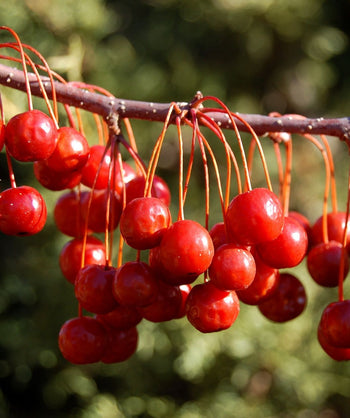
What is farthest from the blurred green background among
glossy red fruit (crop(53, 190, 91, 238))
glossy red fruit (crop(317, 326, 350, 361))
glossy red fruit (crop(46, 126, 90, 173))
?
glossy red fruit (crop(317, 326, 350, 361))

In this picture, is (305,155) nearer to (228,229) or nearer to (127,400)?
(127,400)

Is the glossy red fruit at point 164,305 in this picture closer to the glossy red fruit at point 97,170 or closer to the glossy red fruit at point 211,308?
the glossy red fruit at point 211,308

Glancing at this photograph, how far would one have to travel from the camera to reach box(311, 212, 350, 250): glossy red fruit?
750mm

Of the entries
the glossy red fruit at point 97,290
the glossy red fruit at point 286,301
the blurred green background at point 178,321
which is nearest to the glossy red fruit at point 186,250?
the glossy red fruit at point 97,290

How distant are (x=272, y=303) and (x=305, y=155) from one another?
4.65 feet

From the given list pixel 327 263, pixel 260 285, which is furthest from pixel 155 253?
pixel 327 263

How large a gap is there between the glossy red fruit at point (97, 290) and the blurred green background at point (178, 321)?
88 cm

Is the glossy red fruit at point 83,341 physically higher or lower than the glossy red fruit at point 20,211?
lower

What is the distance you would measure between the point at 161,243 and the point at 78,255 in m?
0.20

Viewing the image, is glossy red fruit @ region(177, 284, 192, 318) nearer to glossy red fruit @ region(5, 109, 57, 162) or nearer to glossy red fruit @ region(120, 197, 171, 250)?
glossy red fruit @ region(120, 197, 171, 250)

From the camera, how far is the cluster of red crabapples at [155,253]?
565 millimetres

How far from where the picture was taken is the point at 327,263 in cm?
71

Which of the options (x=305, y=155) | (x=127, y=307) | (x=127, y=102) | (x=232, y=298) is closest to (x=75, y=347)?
(x=127, y=307)

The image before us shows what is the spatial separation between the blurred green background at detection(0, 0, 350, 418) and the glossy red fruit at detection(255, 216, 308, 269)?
3.18 ft
